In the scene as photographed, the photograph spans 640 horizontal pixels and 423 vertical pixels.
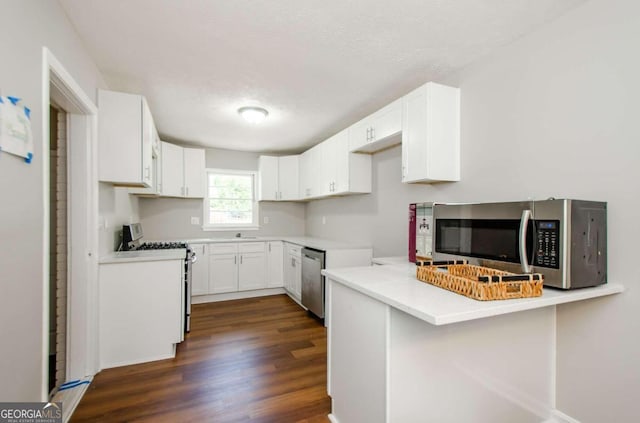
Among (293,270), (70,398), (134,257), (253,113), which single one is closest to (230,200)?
(293,270)

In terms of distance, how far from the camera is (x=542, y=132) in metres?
1.76

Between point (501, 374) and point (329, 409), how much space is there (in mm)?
1063

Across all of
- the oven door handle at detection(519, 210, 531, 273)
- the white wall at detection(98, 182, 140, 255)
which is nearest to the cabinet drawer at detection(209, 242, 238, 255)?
the white wall at detection(98, 182, 140, 255)

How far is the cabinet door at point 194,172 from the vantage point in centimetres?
429

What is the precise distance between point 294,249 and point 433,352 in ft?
9.61

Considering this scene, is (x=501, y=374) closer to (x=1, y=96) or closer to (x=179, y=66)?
(x=1, y=96)

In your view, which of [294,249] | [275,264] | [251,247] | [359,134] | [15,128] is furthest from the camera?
[275,264]

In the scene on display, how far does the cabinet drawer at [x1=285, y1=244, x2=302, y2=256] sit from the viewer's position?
13.0ft

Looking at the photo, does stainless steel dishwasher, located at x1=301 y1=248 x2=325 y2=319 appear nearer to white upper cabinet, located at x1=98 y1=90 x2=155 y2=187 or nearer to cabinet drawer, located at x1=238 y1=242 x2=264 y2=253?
cabinet drawer, located at x1=238 y1=242 x2=264 y2=253

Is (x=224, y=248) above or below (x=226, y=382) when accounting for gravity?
above

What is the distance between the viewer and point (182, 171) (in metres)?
4.25

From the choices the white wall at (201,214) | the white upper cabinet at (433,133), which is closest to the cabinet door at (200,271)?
the white wall at (201,214)

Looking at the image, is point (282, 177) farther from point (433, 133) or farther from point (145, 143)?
point (433, 133)

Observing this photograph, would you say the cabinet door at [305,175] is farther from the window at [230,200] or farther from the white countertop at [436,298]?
the white countertop at [436,298]
